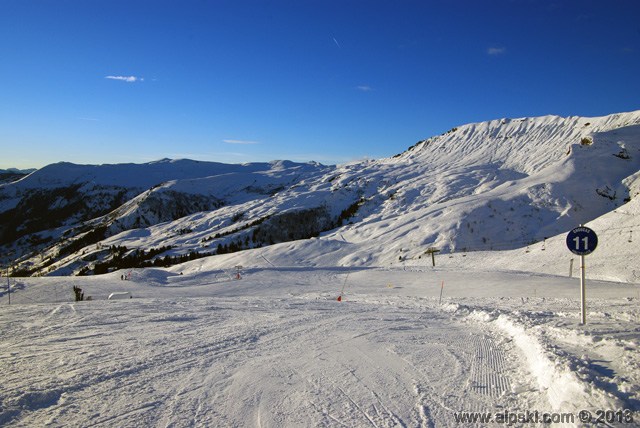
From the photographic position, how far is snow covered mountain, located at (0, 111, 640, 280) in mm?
51844

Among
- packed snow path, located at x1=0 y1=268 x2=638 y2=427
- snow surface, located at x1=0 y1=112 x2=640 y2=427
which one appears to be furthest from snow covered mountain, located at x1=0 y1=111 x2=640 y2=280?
packed snow path, located at x1=0 y1=268 x2=638 y2=427

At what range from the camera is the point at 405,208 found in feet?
291

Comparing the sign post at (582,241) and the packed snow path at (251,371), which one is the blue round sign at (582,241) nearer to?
the sign post at (582,241)

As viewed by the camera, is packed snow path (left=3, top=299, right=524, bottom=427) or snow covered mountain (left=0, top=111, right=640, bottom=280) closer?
packed snow path (left=3, top=299, right=524, bottom=427)

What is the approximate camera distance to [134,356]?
303 inches

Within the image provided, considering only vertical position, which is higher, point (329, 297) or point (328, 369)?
point (328, 369)

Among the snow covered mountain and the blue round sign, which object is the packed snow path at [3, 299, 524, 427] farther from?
the snow covered mountain

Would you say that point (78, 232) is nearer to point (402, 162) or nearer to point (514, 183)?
point (402, 162)

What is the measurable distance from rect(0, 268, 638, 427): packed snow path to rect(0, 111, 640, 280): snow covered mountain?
100 ft

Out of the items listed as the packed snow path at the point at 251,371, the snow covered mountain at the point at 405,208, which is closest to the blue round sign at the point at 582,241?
the packed snow path at the point at 251,371

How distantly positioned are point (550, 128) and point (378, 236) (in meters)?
87.2

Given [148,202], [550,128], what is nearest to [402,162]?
[550,128]

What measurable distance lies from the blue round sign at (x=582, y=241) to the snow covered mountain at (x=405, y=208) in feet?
98.8

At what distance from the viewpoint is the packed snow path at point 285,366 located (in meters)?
5.21
